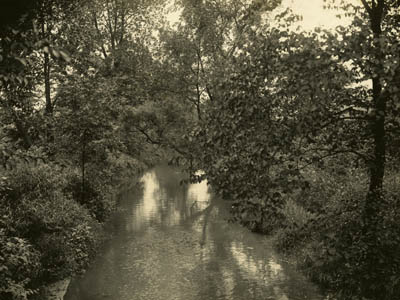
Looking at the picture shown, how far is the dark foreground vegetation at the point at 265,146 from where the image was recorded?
8.63 metres

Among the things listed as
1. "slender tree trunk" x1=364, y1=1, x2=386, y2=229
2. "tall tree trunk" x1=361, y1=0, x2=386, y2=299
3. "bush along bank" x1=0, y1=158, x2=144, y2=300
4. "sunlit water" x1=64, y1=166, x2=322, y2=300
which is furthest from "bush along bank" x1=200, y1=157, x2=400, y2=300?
"bush along bank" x1=0, y1=158, x2=144, y2=300

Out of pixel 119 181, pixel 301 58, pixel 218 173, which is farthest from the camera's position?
pixel 119 181

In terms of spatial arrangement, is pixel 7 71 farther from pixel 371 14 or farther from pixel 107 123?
pixel 107 123

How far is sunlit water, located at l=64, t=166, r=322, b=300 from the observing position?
531 inches

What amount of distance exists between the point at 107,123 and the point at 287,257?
9.82 metres

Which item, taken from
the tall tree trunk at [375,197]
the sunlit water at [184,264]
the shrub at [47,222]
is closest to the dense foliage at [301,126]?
the tall tree trunk at [375,197]

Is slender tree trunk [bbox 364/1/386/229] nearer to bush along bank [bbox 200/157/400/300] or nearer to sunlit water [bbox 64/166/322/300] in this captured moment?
bush along bank [bbox 200/157/400/300]

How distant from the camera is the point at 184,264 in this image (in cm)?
1595

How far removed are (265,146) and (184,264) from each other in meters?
8.07

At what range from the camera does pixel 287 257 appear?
16312 mm

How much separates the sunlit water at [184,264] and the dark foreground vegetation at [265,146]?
2.40 feet

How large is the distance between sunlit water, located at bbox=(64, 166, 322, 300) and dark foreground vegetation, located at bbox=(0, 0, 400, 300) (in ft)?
2.40

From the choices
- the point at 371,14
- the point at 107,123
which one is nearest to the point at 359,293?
the point at 371,14

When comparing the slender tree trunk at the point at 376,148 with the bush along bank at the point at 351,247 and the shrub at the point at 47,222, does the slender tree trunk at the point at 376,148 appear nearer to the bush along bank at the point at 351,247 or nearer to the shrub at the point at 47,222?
the bush along bank at the point at 351,247
